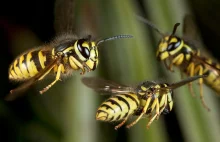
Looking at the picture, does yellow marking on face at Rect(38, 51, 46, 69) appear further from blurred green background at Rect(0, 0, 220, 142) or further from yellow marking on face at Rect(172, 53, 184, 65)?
yellow marking on face at Rect(172, 53, 184, 65)

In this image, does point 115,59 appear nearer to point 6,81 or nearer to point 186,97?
point 186,97

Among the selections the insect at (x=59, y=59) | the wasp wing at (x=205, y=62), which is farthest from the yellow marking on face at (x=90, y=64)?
the wasp wing at (x=205, y=62)

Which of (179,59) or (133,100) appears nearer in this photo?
(133,100)

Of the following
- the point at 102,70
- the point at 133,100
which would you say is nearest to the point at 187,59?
the point at 133,100

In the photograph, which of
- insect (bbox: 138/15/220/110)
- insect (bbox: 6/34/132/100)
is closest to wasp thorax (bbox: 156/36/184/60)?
insect (bbox: 138/15/220/110)

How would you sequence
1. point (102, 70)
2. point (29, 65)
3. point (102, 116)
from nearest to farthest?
point (102, 116) < point (29, 65) < point (102, 70)

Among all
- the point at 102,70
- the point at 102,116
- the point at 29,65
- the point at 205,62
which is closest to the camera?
the point at 102,116

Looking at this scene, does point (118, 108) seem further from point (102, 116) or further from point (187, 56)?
point (187, 56)
